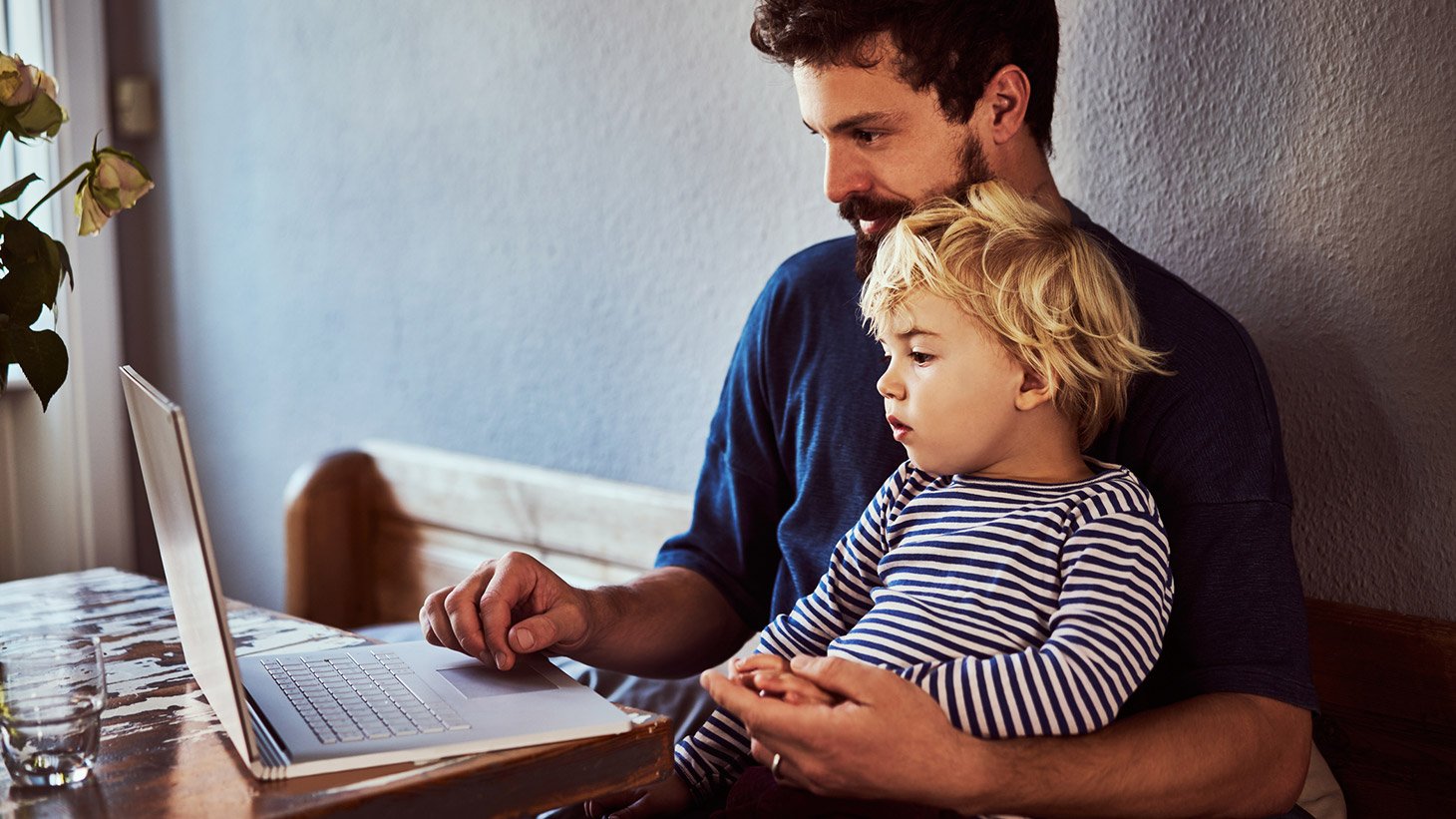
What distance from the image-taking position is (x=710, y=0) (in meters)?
1.90

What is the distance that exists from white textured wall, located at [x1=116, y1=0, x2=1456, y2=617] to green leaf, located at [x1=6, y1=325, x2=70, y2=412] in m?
0.95

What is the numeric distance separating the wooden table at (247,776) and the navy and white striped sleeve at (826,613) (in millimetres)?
269

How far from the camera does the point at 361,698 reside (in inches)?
41.5

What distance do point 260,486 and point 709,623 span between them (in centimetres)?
157

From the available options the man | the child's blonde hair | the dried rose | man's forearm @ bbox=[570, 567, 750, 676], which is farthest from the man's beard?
the dried rose

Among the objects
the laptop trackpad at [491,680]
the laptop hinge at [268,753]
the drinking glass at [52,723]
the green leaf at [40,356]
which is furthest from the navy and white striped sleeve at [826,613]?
the green leaf at [40,356]

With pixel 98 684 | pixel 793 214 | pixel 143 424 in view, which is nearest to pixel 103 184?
pixel 143 424

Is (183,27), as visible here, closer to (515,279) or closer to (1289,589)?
(515,279)

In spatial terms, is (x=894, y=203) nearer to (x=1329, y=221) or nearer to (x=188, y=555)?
(x=1329, y=221)

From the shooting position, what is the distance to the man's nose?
4.59 ft

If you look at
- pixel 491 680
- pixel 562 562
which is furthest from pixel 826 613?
pixel 562 562

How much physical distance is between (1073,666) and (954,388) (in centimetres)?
26

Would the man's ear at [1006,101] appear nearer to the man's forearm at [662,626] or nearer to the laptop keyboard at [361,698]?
the man's forearm at [662,626]

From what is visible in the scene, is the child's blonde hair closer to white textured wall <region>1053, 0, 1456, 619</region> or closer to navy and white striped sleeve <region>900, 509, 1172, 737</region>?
navy and white striped sleeve <region>900, 509, 1172, 737</region>
